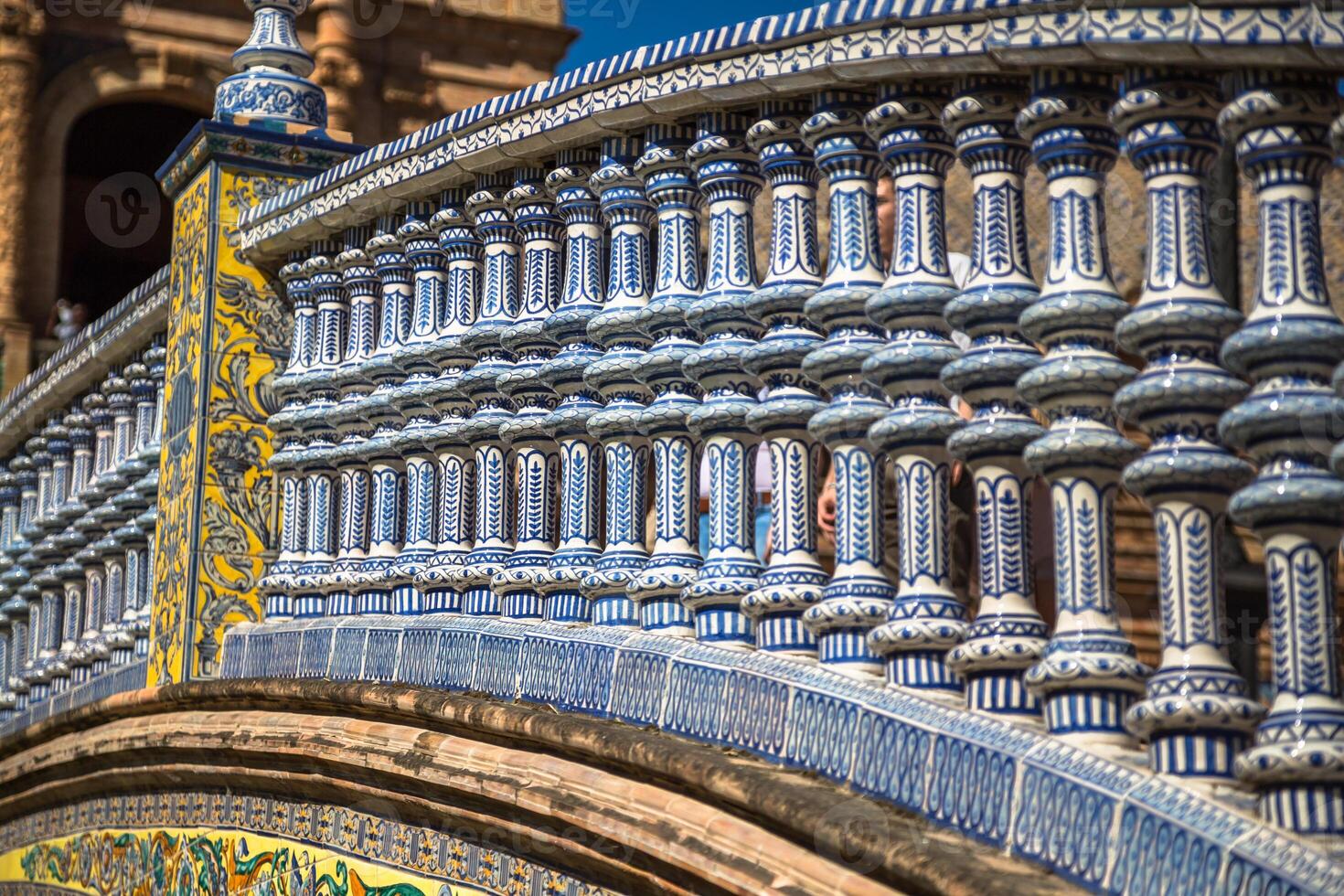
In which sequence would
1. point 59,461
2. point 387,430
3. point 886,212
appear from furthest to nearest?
point 59,461 → point 886,212 → point 387,430

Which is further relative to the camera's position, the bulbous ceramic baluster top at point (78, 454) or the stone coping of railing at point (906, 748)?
the bulbous ceramic baluster top at point (78, 454)

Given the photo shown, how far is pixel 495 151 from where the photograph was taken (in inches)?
159

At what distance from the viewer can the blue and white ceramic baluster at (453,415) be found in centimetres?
416

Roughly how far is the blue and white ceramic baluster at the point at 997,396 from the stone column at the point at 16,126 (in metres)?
16.8

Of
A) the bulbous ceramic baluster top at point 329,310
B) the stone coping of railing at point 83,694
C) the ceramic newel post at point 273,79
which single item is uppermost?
the ceramic newel post at point 273,79

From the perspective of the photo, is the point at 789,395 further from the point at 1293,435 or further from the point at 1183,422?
the point at 1293,435

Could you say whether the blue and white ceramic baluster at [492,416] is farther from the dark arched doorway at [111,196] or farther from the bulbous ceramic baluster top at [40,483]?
the dark arched doorway at [111,196]

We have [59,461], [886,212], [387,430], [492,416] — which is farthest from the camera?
[59,461]

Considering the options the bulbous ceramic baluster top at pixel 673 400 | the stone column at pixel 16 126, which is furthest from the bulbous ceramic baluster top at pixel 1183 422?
the stone column at pixel 16 126

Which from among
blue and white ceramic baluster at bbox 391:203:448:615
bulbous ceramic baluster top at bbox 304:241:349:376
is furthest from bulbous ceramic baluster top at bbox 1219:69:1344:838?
bulbous ceramic baluster top at bbox 304:241:349:376

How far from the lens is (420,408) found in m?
4.29

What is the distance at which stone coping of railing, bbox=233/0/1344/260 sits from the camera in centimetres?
255

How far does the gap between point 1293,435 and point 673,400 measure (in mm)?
1322

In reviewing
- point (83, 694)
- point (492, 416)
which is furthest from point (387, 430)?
point (83, 694)
